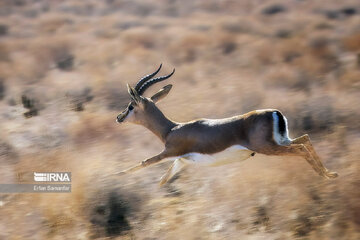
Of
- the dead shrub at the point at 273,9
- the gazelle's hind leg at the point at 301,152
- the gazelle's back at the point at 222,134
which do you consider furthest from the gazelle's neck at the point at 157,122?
the dead shrub at the point at 273,9

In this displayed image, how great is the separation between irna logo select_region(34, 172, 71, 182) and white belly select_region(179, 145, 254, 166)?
3.09 meters

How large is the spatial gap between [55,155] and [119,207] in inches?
106

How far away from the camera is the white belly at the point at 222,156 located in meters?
6.90

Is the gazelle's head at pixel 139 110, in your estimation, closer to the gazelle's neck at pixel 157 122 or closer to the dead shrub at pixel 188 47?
the gazelle's neck at pixel 157 122

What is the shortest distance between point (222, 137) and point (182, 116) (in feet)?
18.6

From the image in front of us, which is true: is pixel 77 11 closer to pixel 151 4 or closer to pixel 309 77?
pixel 151 4

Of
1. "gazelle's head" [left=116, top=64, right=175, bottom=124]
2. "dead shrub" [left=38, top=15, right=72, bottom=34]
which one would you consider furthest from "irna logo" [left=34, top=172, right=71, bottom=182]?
"dead shrub" [left=38, top=15, right=72, bottom=34]

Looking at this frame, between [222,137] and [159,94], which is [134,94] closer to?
[159,94]

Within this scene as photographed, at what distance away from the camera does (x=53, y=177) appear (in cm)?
969

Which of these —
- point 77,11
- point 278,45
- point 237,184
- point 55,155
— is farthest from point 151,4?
point 237,184

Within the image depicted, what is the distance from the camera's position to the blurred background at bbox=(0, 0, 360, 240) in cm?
805

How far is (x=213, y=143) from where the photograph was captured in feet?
23.1

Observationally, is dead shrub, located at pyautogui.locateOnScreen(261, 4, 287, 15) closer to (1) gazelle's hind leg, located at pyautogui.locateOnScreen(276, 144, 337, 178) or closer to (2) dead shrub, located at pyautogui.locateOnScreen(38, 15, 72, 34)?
(2) dead shrub, located at pyautogui.locateOnScreen(38, 15, 72, 34)

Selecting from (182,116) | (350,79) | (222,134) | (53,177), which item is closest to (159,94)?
(222,134)
